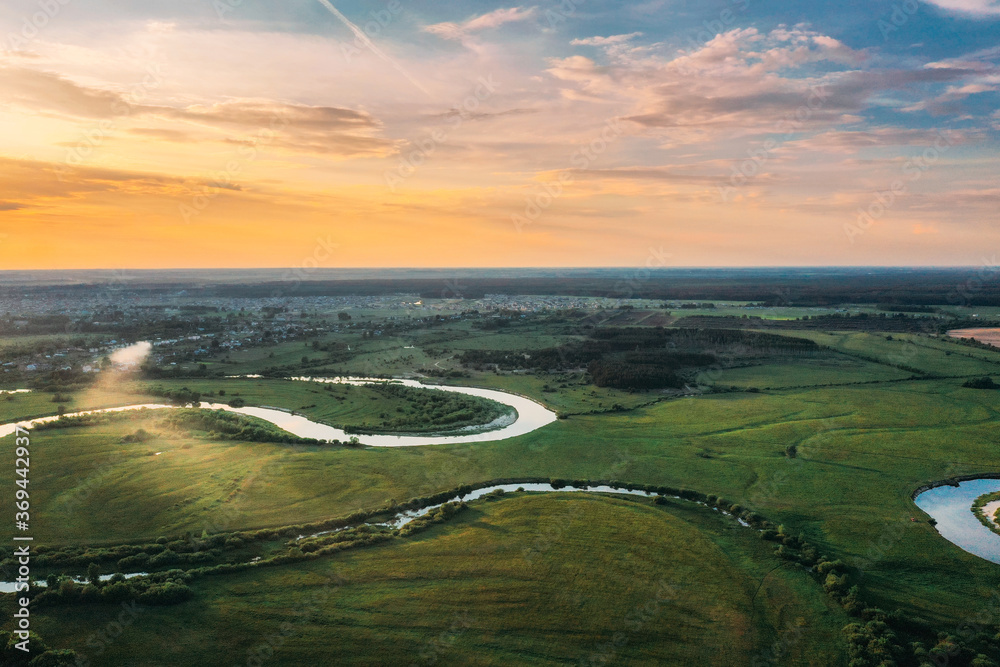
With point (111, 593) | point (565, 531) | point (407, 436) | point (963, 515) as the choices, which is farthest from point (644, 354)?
point (111, 593)

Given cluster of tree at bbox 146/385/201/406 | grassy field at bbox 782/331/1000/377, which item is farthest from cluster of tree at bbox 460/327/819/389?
cluster of tree at bbox 146/385/201/406

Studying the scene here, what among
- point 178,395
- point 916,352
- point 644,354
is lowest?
point 178,395

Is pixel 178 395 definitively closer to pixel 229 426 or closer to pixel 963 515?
pixel 229 426

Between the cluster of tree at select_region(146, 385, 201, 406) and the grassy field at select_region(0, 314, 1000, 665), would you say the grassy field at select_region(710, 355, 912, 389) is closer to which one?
the grassy field at select_region(0, 314, 1000, 665)

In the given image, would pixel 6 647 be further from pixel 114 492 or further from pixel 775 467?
pixel 775 467

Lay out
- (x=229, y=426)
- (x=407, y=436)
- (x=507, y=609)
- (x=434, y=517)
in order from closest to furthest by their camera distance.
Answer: (x=507, y=609)
(x=434, y=517)
(x=229, y=426)
(x=407, y=436)

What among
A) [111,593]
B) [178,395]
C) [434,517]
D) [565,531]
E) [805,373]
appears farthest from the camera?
[805,373]

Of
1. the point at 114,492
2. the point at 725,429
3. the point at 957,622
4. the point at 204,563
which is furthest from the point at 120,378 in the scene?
the point at 957,622
